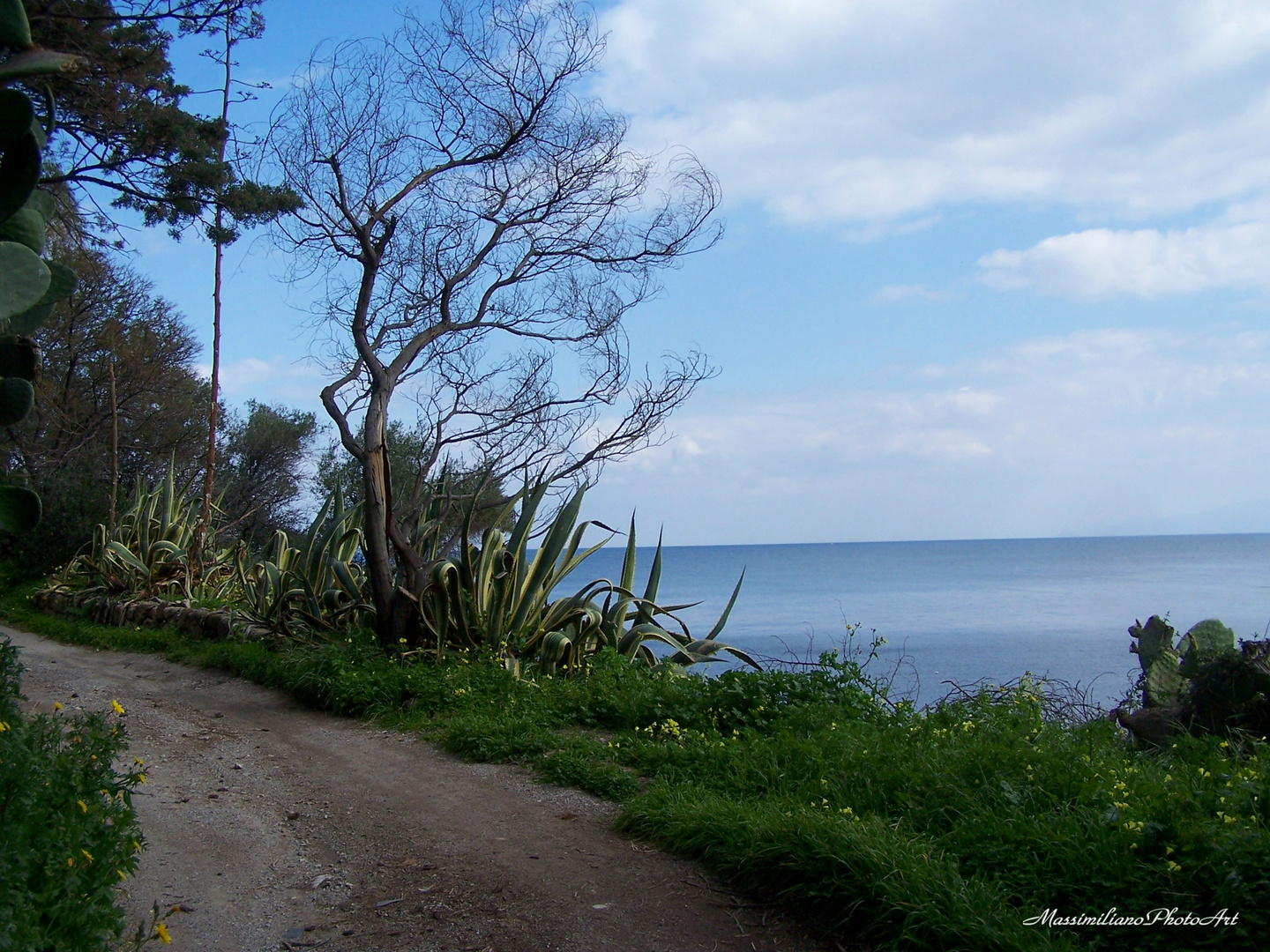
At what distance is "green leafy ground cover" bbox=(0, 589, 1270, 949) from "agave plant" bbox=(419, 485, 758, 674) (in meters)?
0.81

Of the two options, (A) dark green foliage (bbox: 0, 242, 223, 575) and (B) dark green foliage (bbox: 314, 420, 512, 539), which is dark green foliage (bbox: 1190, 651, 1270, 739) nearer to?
(B) dark green foliage (bbox: 314, 420, 512, 539)

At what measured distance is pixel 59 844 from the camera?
256cm

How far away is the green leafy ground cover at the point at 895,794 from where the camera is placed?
2783 mm

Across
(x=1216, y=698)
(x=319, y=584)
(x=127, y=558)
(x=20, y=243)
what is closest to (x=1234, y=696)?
(x=1216, y=698)

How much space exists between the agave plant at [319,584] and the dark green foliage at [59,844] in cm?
477

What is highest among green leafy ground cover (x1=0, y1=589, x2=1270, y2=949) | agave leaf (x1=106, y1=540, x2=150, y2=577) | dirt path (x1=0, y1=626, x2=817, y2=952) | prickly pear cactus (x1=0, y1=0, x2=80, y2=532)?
prickly pear cactus (x1=0, y1=0, x2=80, y2=532)

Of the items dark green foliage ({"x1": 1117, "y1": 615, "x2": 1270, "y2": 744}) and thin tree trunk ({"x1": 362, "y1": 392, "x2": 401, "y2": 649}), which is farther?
thin tree trunk ({"x1": 362, "y1": 392, "x2": 401, "y2": 649})

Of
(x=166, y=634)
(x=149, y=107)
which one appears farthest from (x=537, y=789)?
(x=149, y=107)

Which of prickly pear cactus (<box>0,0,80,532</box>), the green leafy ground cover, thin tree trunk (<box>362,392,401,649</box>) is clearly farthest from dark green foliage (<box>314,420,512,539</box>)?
prickly pear cactus (<box>0,0,80,532</box>)

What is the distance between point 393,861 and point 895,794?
1.94 metres

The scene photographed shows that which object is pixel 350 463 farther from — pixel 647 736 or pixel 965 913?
pixel 965 913

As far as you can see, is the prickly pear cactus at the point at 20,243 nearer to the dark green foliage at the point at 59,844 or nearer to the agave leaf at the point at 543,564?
the dark green foliage at the point at 59,844

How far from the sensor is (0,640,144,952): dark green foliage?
227cm

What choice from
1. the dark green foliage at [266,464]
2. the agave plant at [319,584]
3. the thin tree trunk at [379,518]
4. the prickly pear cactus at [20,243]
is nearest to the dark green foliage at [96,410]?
the dark green foliage at [266,464]
